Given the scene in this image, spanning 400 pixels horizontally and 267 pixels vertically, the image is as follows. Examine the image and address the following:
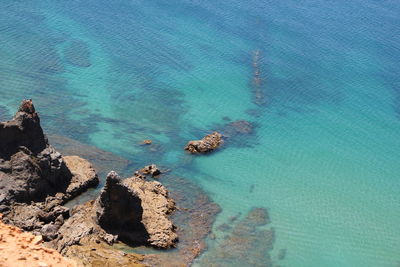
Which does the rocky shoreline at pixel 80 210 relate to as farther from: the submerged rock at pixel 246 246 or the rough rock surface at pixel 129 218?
the submerged rock at pixel 246 246

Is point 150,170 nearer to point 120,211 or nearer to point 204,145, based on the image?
point 204,145

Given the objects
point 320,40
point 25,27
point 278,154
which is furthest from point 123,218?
point 320,40

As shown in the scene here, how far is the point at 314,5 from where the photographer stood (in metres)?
66.8

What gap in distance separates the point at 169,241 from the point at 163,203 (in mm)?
3111

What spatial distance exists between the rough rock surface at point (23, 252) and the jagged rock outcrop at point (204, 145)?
16.2 meters

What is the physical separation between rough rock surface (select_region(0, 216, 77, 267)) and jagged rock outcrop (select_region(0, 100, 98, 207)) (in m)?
5.11

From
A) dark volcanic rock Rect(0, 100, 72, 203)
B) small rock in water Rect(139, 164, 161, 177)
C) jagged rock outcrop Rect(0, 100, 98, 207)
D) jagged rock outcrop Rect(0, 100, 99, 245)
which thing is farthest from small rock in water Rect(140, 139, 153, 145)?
dark volcanic rock Rect(0, 100, 72, 203)

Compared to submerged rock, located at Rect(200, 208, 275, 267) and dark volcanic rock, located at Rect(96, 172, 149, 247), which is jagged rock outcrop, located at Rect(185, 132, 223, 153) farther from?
dark volcanic rock, located at Rect(96, 172, 149, 247)

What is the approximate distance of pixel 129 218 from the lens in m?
26.2

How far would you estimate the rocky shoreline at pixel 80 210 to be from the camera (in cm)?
2431

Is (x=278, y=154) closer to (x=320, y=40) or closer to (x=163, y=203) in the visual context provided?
(x=163, y=203)

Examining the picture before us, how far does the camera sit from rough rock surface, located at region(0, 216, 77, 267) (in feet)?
59.9

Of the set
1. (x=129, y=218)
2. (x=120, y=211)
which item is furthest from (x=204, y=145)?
(x=120, y=211)

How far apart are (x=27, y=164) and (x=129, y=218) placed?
614 centimetres
